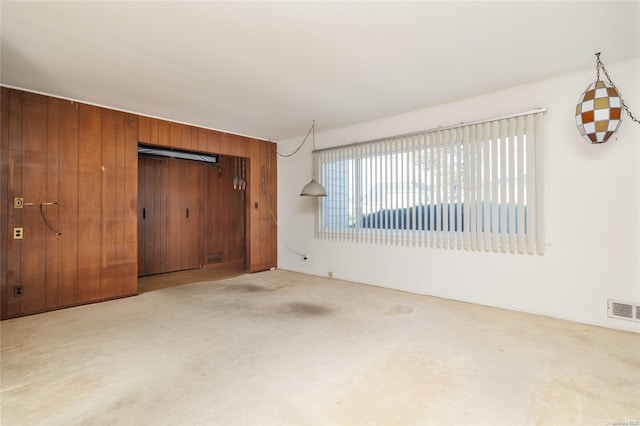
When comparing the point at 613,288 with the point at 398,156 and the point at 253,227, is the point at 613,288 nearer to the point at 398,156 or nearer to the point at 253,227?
the point at 398,156

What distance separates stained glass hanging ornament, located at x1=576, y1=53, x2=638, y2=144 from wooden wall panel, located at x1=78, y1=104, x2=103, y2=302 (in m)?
6.00

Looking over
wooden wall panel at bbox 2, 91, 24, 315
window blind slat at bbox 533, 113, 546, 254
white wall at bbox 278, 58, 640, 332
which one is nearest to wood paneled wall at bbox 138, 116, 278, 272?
wooden wall panel at bbox 2, 91, 24, 315

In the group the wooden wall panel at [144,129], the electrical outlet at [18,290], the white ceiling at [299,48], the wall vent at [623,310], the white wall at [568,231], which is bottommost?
the wall vent at [623,310]

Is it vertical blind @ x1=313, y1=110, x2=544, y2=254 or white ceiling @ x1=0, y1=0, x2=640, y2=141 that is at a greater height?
white ceiling @ x1=0, y1=0, x2=640, y2=141

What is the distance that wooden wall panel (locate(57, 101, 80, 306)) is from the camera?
4.10 meters

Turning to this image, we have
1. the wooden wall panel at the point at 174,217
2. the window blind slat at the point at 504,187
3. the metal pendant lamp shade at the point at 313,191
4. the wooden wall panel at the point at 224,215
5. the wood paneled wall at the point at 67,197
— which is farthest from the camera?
the wooden wall panel at the point at 224,215

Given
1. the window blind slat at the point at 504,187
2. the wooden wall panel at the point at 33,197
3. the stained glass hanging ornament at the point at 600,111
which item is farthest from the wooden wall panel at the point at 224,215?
the stained glass hanging ornament at the point at 600,111

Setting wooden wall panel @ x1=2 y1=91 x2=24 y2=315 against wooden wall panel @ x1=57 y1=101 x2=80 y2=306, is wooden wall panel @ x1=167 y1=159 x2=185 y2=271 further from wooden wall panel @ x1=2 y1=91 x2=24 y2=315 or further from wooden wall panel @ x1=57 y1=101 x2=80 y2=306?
wooden wall panel @ x1=2 y1=91 x2=24 y2=315

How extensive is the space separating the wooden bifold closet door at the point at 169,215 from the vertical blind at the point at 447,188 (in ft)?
10.4

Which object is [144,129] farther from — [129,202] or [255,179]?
[255,179]

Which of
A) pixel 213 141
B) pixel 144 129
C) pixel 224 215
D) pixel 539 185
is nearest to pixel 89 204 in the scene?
pixel 144 129

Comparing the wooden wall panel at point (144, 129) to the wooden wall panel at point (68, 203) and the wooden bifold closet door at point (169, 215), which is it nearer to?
the wooden wall panel at point (68, 203)

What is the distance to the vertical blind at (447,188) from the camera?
379 centimetres

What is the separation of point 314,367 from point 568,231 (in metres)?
3.24
